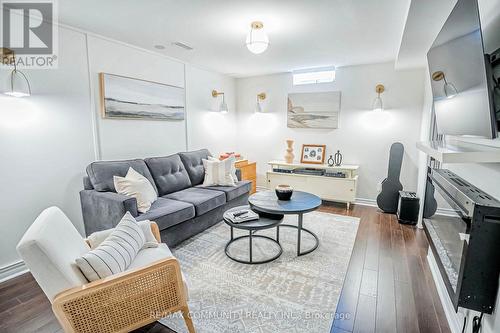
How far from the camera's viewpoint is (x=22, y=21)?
2326 millimetres

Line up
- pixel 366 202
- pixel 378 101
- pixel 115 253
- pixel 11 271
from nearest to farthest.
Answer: pixel 115 253 → pixel 11 271 → pixel 378 101 → pixel 366 202

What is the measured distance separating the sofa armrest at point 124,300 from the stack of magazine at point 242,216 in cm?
100

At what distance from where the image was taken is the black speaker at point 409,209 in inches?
135

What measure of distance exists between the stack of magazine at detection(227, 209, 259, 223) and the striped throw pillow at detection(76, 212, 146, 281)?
0.89 metres

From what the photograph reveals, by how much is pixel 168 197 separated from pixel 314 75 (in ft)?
10.7

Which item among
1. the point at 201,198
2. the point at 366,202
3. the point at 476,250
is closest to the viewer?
the point at 476,250

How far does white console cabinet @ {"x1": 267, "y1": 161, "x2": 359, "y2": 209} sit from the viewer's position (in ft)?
13.7

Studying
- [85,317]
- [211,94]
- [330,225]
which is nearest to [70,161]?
[85,317]

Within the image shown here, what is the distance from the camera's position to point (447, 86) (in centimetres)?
173

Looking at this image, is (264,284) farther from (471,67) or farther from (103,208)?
(471,67)

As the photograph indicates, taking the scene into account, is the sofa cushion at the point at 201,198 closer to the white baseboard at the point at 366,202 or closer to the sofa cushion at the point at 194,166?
the sofa cushion at the point at 194,166

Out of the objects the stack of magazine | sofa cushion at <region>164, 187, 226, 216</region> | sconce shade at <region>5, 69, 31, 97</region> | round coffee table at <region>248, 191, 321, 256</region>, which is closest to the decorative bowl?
round coffee table at <region>248, 191, 321, 256</region>

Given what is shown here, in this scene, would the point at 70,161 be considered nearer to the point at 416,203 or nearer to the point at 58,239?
the point at 58,239
